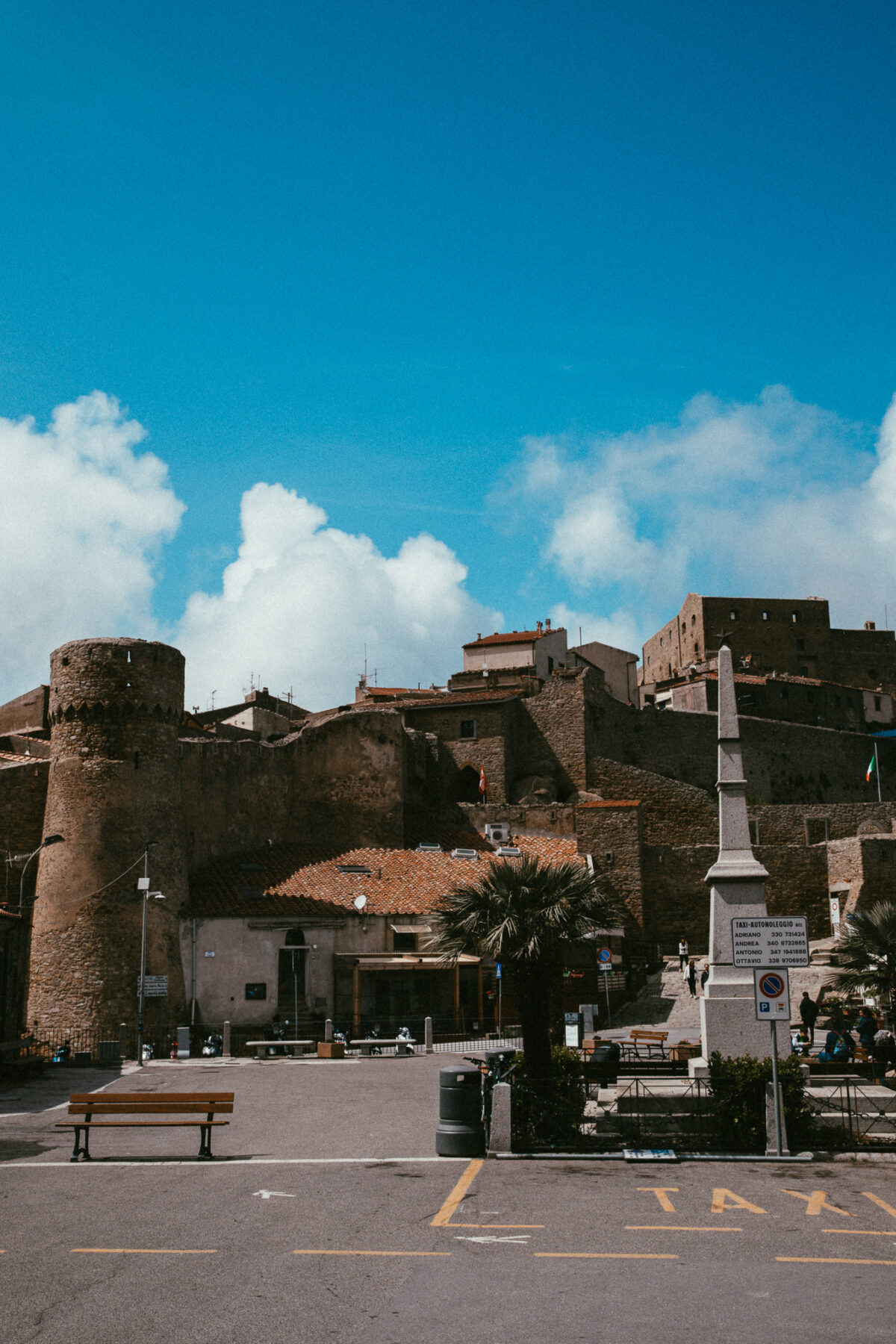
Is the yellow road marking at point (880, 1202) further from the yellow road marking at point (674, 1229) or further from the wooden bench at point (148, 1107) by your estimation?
the wooden bench at point (148, 1107)

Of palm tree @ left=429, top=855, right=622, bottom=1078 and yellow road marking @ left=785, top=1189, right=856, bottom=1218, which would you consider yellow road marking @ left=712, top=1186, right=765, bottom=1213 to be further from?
palm tree @ left=429, top=855, right=622, bottom=1078

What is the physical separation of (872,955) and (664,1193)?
46.1ft

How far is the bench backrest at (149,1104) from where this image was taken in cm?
1397

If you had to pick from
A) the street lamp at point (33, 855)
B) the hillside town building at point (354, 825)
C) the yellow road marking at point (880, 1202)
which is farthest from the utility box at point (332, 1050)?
the yellow road marking at point (880, 1202)

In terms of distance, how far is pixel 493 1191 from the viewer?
12.1m

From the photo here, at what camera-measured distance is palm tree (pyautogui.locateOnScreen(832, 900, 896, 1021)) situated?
2344cm

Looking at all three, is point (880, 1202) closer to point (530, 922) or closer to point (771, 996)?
point (771, 996)

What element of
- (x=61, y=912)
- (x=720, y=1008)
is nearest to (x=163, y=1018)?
(x=61, y=912)

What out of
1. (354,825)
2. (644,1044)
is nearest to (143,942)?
(644,1044)

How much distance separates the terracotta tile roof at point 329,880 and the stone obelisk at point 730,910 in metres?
18.8

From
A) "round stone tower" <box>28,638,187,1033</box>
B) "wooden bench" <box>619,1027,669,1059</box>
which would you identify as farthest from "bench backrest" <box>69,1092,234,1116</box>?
"round stone tower" <box>28,638,187,1033</box>

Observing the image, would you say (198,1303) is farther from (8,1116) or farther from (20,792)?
(20,792)

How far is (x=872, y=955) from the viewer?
79.5ft

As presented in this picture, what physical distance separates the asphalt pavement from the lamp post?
1319cm
